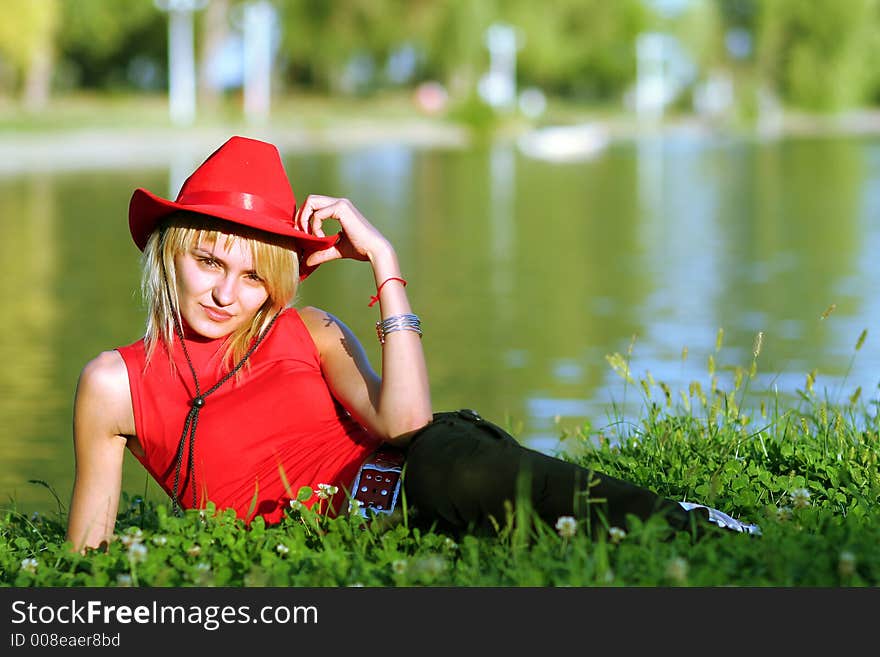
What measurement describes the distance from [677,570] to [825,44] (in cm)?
7255

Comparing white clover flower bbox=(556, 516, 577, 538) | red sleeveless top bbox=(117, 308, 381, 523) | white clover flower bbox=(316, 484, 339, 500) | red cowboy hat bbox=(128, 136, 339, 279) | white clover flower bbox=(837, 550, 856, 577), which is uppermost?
red cowboy hat bbox=(128, 136, 339, 279)

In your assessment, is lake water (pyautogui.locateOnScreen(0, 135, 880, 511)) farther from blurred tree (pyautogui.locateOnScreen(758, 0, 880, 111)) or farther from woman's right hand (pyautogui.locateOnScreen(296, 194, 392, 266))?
blurred tree (pyautogui.locateOnScreen(758, 0, 880, 111))

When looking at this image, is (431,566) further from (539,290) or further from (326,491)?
(539,290)

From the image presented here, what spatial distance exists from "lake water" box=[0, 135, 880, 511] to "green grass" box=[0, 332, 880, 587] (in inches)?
28.7

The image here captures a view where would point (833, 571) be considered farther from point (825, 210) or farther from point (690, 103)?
point (690, 103)

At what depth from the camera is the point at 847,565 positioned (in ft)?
9.53

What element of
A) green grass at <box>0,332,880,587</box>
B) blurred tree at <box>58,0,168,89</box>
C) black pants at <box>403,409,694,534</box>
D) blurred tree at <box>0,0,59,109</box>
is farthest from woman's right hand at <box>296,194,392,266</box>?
blurred tree at <box>58,0,168,89</box>

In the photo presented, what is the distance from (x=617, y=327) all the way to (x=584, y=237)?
7.15 m

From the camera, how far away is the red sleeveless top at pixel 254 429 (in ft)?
11.7

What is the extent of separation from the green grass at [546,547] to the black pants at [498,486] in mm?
46

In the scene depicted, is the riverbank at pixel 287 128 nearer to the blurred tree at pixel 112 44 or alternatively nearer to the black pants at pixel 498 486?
the blurred tree at pixel 112 44

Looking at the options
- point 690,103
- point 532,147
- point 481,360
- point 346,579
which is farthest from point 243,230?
point 690,103

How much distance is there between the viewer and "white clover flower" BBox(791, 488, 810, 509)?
3613mm
